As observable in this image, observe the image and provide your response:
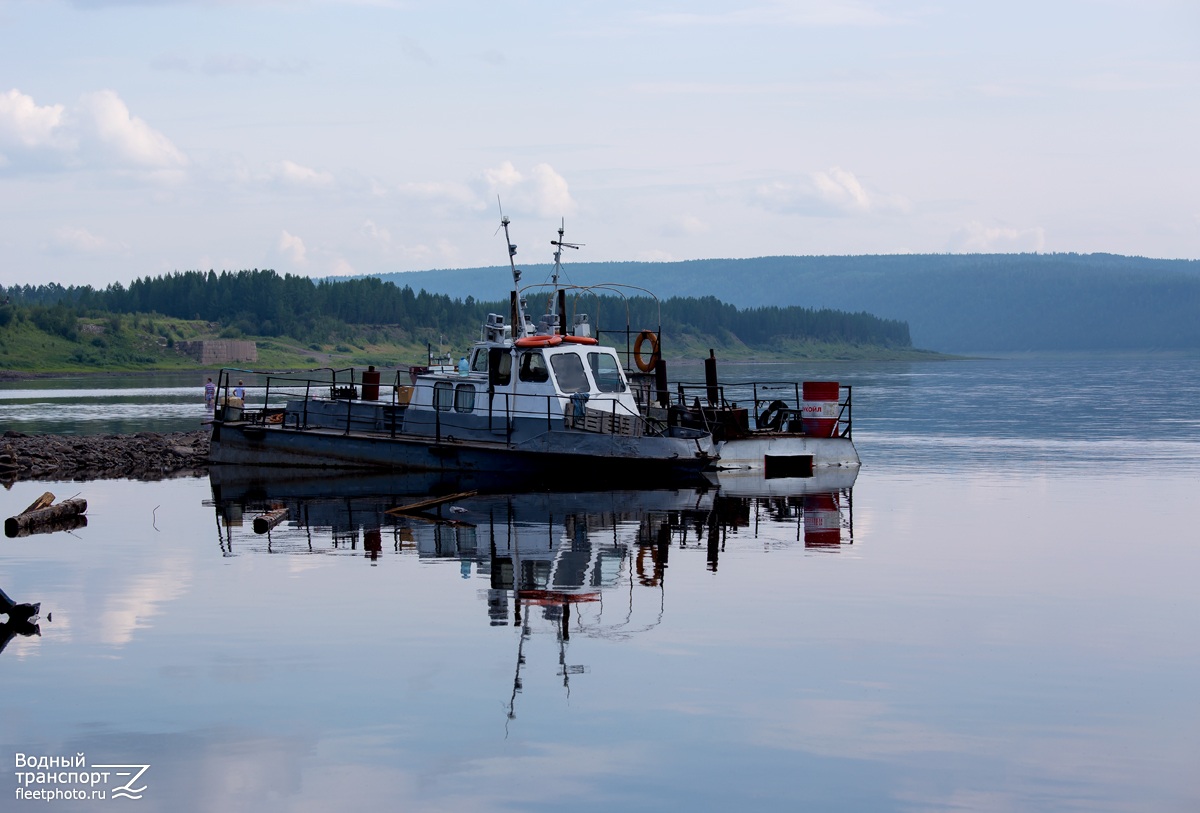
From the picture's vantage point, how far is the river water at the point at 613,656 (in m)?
11.3

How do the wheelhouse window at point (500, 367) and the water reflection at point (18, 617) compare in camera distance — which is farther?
the wheelhouse window at point (500, 367)

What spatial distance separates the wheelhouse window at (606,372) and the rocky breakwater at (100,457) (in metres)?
10.5

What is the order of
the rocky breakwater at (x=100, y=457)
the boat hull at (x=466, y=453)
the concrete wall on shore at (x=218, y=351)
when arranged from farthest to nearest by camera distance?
the concrete wall on shore at (x=218, y=351) → the rocky breakwater at (x=100, y=457) → the boat hull at (x=466, y=453)

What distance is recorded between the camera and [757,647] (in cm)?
1552

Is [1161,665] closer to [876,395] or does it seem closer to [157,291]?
[876,395]

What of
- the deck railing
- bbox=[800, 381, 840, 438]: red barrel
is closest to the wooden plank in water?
the deck railing

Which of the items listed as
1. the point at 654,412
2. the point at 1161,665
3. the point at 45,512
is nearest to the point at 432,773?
the point at 1161,665

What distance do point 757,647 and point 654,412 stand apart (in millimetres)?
19275

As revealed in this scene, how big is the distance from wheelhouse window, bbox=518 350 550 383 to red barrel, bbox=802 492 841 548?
6.16 m

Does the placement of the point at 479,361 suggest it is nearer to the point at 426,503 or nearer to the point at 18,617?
the point at 426,503

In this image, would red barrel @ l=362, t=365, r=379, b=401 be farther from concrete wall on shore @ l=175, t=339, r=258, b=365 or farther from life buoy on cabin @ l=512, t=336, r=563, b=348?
concrete wall on shore @ l=175, t=339, r=258, b=365

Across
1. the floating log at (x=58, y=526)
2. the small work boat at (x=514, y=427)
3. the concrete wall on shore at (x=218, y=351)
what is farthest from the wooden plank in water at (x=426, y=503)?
the concrete wall on shore at (x=218, y=351)

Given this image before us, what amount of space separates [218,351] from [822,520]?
412 feet

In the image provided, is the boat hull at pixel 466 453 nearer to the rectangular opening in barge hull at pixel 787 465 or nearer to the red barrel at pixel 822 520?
the red barrel at pixel 822 520
